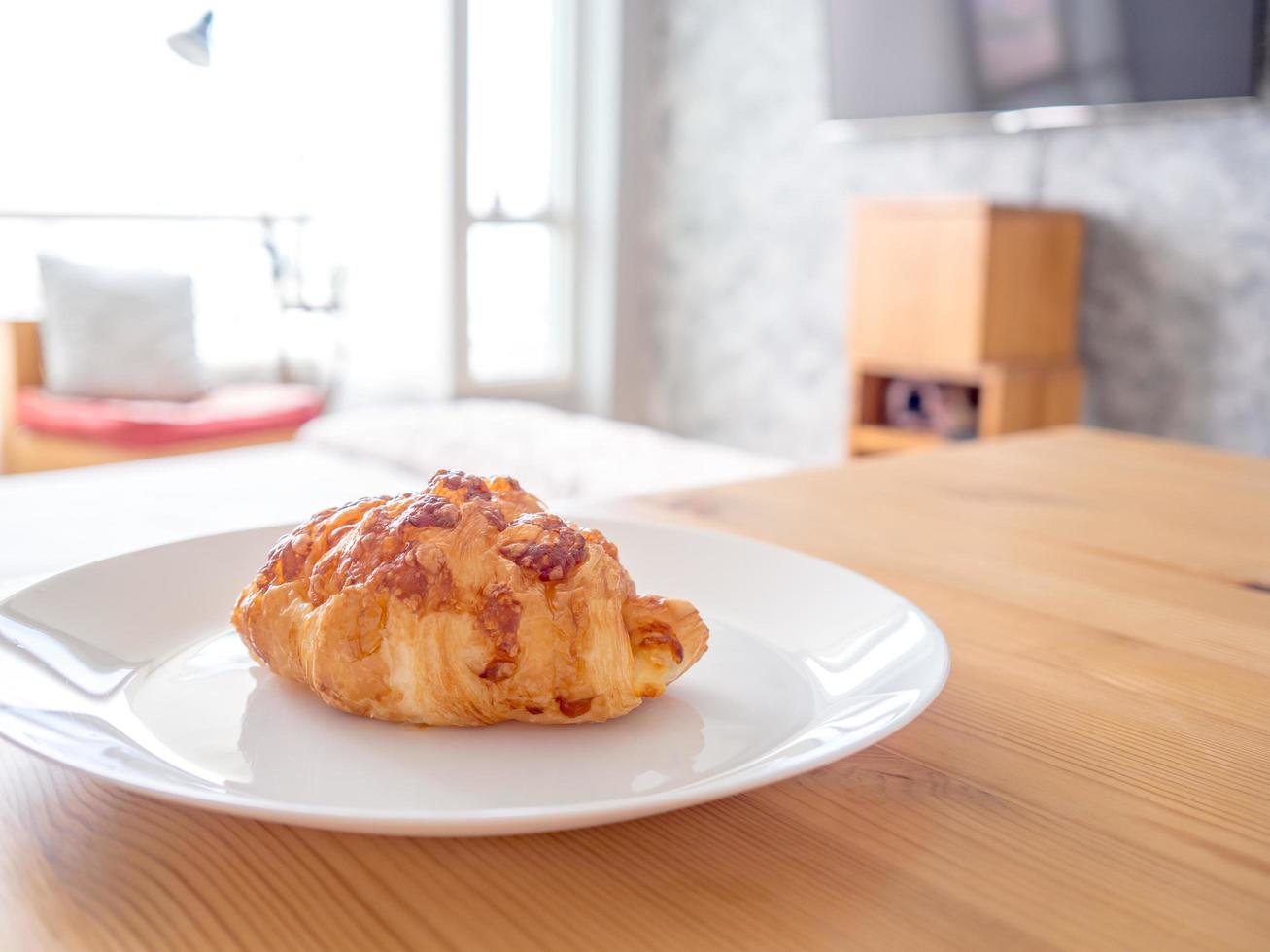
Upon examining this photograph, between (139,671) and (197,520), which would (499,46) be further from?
(139,671)

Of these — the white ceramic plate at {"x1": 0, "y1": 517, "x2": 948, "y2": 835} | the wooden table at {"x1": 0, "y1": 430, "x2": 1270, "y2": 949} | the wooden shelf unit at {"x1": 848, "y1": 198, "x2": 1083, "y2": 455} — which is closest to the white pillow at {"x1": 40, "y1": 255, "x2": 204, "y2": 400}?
the wooden shelf unit at {"x1": 848, "y1": 198, "x2": 1083, "y2": 455}

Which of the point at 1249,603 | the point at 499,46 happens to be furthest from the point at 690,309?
the point at 1249,603

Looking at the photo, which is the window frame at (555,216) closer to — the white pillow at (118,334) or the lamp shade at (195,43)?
the lamp shade at (195,43)

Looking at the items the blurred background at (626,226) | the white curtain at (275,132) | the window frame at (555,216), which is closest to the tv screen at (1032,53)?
the blurred background at (626,226)

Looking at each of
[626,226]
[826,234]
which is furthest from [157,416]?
[826,234]

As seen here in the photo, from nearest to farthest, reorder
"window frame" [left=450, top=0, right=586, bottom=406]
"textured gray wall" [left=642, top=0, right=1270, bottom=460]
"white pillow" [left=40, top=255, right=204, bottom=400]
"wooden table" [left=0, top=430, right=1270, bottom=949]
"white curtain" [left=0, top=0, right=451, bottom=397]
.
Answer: "wooden table" [left=0, top=430, right=1270, bottom=949] → "textured gray wall" [left=642, top=0, right=1270, bottom=460] → "white pillow" [left=40, top=255, right=204, bottom=400] → "white curtain" [left=0, top=0, right=451, bottom=397] → "window frame" [left=450, top=0, right=586, bottom=406]

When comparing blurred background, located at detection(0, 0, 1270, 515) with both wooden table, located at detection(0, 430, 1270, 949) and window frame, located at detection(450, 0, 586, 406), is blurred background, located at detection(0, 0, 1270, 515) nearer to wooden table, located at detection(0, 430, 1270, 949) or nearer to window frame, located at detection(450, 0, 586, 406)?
window frame, located at detection(450, 0, 586, 406)

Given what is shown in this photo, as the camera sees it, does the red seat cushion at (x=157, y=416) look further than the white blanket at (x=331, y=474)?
Yes
